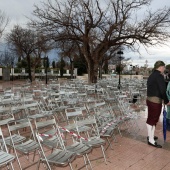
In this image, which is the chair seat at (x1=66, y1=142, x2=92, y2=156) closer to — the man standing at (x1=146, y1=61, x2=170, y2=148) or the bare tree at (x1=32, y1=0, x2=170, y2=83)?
the man standing at (x1=146, y1=61, x2=170, y2=148)

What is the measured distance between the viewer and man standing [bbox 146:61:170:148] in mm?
5129

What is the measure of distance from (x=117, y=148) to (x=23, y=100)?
316 centimetres

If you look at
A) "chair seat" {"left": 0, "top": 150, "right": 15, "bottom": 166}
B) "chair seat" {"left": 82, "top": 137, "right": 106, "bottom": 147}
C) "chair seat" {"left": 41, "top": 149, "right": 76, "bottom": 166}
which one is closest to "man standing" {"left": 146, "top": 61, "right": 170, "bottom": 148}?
"chair seat" {"left": 82, "top": 137, "right": 106, "bottom": 147}

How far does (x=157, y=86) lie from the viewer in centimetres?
516

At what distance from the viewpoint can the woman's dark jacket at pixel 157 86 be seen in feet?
16.8

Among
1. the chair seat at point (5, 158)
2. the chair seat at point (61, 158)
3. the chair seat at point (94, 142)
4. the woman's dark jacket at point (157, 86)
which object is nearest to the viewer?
the chair seat at point (5, 158)

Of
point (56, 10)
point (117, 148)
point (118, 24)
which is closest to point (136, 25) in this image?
point (118, 24)

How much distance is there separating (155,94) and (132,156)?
140 cm

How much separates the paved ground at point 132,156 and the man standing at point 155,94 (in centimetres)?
33

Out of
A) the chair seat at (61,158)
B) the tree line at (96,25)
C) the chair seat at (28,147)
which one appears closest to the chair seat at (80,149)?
the chair seat at (61,158)

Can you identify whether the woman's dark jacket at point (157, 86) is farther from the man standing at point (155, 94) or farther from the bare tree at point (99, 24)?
the bare tree at point (99, 24)

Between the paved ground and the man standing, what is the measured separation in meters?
0.33

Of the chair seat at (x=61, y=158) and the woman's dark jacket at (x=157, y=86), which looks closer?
the chair seat at (x=61, y=158)

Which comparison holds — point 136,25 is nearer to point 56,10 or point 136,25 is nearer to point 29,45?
point 56,10
